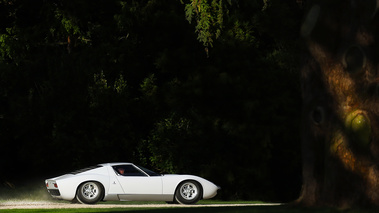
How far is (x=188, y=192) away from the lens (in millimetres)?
20828

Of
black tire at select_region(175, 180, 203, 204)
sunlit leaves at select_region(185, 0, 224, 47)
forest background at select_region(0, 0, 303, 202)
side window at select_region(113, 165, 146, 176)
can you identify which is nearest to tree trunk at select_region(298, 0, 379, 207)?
sunlit leaves at select_region(185, 0, 224, 47)

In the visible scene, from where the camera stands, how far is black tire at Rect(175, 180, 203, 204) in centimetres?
2072

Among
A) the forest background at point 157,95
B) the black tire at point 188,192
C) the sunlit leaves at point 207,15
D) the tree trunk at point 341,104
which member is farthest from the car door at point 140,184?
the forest background at point 157,95

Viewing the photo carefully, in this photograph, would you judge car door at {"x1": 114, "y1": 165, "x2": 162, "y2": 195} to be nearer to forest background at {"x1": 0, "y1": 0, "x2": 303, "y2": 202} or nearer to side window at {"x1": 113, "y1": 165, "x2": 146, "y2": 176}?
side window at {"x1": 113, "y1": 165, "x2": 146, "y2": 176}

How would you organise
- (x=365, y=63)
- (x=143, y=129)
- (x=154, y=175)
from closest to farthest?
(x=365, y=63) < (x=154, y=175) < (x=143, y=129)

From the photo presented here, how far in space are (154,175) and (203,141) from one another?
1086 cm

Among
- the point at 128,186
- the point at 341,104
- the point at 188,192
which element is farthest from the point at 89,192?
the point at 341,104

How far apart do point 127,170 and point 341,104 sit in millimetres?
8190

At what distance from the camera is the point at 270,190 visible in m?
32.8

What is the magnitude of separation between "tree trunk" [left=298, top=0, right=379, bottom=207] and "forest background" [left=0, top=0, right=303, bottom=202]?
49.9 feet

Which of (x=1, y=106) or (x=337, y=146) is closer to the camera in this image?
(x=337, y=146)

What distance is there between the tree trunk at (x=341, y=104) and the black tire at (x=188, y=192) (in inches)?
227

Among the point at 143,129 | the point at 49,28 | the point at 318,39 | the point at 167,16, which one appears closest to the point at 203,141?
the point at 143,129

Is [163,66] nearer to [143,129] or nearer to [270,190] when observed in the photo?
[143,129]
